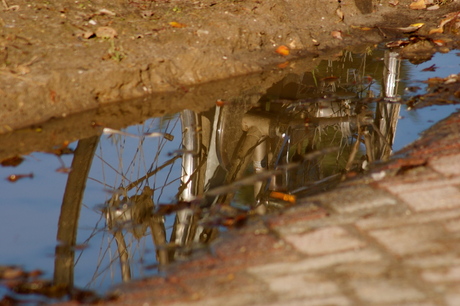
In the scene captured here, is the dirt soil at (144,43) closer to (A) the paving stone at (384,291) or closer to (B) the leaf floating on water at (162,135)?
(B) the leaf floating on water at (162,135)

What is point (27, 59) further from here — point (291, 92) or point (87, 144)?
point (291, 92)

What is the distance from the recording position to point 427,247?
2215 millimetres

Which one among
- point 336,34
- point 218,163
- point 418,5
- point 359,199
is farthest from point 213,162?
point 418,5

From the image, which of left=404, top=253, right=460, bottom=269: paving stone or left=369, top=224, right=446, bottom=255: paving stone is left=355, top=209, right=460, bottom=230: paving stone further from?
left=404, top=253, right=460, bottom=269: paving stone

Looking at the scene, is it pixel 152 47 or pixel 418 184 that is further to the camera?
pixel 152 47

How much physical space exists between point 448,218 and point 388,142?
1.48 meters

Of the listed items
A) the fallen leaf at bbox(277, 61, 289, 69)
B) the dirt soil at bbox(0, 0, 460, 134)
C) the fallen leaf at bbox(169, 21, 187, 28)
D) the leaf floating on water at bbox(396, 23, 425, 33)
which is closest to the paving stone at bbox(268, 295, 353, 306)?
the dirt soil at bbox(0, 0, 460, 134)

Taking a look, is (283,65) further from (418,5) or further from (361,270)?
(361,270)

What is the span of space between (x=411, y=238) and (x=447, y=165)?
82 centimetres

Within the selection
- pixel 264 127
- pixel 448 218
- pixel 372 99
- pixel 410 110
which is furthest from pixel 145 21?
pixel 448 218

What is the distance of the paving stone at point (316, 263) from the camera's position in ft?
7.09

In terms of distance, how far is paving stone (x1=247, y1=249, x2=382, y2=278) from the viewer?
7.09ft

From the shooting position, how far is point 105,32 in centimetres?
525

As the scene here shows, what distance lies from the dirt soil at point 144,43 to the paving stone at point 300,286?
108 inches
